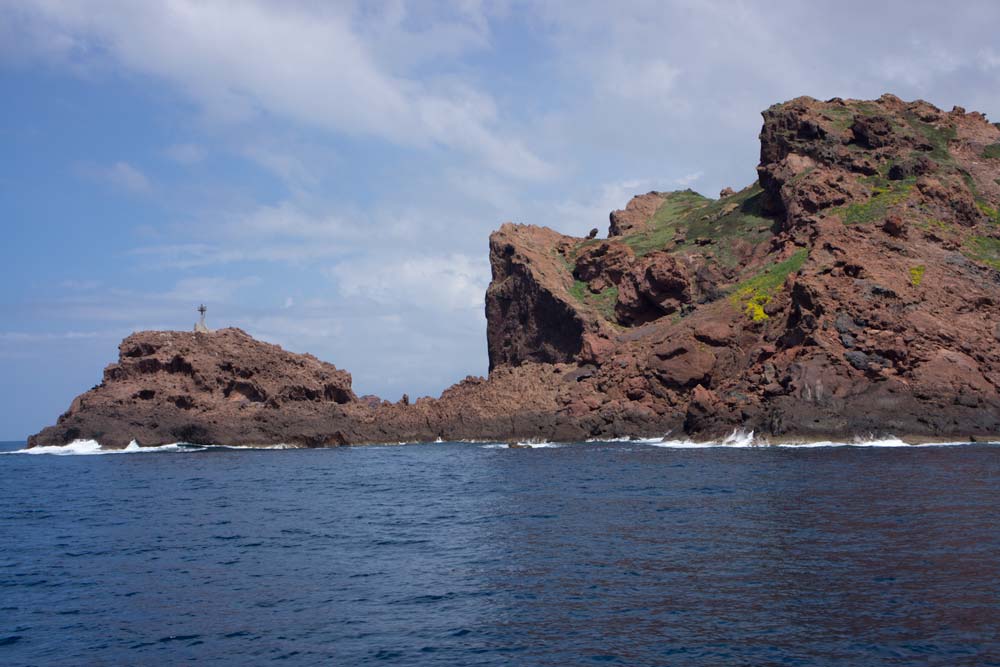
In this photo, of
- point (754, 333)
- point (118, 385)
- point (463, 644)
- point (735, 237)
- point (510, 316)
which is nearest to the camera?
point (463, 644)

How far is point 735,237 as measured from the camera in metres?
95.0

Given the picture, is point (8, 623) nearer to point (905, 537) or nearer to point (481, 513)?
point (481, 513)

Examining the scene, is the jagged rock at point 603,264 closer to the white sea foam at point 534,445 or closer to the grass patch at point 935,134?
the white sea foam at point 534,445

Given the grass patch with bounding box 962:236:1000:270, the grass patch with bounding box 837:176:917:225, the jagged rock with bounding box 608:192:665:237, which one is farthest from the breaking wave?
the grass patch with bounding box 962:236:1000:270

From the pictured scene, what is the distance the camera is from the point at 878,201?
7619 cm

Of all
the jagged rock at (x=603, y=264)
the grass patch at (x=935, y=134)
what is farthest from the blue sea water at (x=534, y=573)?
the jagged rock at (x=603, y=264)

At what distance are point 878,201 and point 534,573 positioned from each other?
222ft

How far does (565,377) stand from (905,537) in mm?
64842

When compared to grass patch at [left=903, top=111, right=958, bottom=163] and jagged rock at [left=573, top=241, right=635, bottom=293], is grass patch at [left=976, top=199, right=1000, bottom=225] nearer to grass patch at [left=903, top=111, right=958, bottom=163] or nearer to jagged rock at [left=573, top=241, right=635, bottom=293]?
grass patch at [left=903, top=111, right=958, bottom=163]

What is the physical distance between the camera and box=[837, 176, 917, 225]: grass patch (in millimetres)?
73456

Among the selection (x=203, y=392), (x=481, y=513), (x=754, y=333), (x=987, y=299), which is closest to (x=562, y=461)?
(x=481, y=513)

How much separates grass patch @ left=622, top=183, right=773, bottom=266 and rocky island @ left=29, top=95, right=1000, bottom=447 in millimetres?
463

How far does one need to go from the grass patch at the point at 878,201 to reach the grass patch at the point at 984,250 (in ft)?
21.8

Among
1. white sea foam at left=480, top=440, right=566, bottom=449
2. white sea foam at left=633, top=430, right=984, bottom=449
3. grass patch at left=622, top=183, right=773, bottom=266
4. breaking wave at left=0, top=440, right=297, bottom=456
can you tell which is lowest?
white sea foam at left=633, top=430, right=984, bottom=449
